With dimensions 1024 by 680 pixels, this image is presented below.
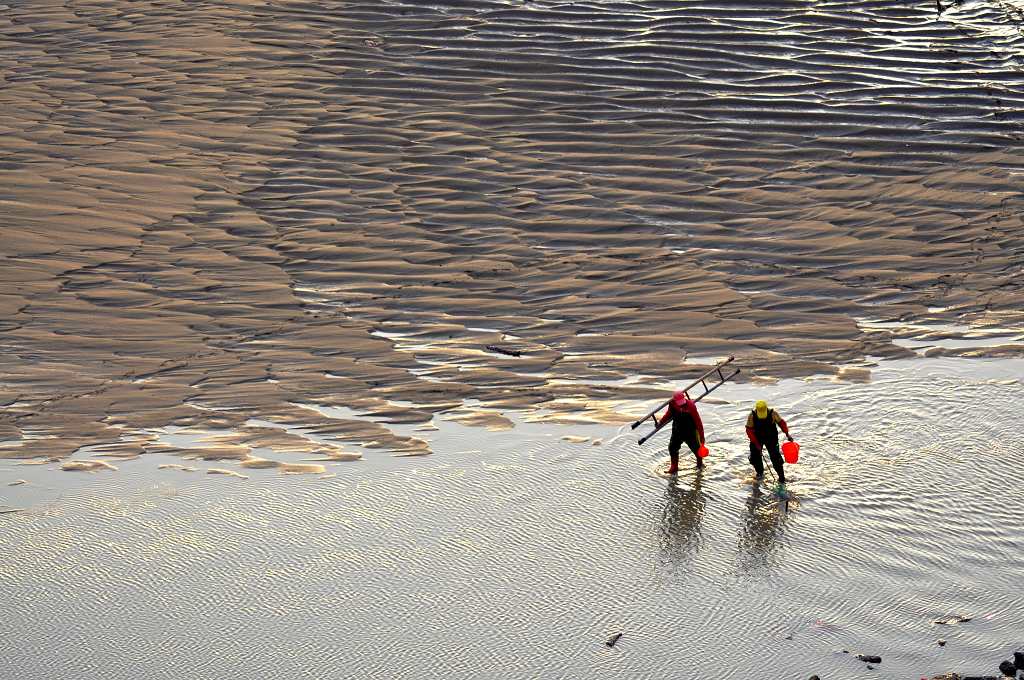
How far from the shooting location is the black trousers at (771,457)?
1107 cm

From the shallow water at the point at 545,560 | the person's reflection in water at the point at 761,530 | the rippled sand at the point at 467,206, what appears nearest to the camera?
the shallow water at the point at 545,560

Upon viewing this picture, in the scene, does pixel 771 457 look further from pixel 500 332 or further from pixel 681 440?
pixel 500 332

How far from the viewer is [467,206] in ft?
57.0

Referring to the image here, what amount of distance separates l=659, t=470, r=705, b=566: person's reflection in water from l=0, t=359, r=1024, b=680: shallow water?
25 millimetres

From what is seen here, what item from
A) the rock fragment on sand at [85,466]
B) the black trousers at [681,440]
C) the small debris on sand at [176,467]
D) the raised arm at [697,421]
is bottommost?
the rock fragment on sand at [85,466]

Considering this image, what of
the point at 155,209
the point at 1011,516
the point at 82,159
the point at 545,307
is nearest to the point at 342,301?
the point at 545,307

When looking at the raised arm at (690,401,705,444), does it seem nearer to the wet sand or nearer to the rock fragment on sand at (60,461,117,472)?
the wet sand

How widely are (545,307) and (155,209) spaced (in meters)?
5.41

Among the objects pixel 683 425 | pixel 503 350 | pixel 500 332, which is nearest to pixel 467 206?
pixel 500 332

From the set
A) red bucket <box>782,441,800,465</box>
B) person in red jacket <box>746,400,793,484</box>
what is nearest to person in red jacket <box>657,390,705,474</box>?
person in red jacket <box>746,400,793,484</box>

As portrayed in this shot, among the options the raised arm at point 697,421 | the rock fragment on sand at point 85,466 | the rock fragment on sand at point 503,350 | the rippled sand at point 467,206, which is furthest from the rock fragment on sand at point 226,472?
the raised arm at point 697,421

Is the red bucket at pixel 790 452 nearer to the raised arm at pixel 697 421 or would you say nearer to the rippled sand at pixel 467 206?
the raised arm at pixel 697 421

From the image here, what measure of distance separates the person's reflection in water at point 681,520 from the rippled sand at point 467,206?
1621 mm

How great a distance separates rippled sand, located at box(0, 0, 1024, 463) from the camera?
13.7 m
